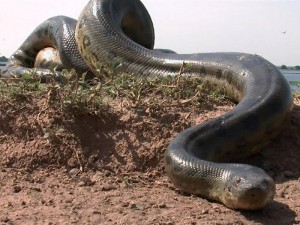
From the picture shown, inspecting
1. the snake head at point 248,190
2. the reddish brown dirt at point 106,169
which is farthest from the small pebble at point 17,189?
the snake head at point 248,190

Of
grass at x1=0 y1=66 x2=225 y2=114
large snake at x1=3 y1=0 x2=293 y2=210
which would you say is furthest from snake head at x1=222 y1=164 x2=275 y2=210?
grass at x1=0 y1=66 x2=225 y2=114

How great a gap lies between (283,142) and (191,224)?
8.49 ft

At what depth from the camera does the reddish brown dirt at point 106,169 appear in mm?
4781

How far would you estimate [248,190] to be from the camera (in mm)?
4820

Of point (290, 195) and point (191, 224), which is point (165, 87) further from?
point (191, 224)

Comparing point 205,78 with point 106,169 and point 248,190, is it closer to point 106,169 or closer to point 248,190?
point 106,169

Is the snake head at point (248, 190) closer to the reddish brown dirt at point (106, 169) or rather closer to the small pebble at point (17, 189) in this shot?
the reddish brown dirt at point (106, 169)

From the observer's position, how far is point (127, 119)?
651cm

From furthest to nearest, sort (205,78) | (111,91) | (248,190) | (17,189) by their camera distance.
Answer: (205,78), (111,91), (17,189), (248,190)

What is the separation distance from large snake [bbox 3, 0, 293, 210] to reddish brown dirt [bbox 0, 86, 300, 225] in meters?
0.20

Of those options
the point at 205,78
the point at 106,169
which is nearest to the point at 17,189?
the point at 106,169

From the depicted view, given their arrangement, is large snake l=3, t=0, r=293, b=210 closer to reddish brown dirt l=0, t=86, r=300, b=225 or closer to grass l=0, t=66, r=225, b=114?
reddish brown dirt l=0, t=86, r=300, b=225

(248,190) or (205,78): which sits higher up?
(205,78)

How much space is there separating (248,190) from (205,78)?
134 inches
